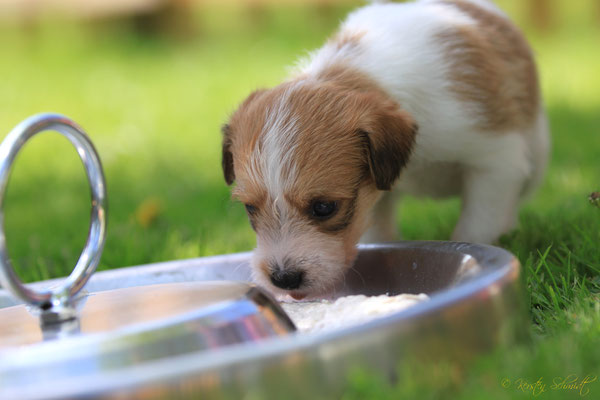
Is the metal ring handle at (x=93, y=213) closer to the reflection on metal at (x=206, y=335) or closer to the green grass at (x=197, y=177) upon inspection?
the reflection on metal at (x=206, y=335)

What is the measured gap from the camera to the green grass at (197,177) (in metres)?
1.90

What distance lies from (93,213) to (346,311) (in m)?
0.76

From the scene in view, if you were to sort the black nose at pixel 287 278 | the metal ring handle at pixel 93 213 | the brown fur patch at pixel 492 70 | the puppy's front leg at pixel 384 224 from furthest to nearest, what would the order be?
the puppy's front leg at pixel 384 224
the brown fur patch at pixel 492 70
the black nose at pixel 287 278
the metal ring handle at pixel 93 213

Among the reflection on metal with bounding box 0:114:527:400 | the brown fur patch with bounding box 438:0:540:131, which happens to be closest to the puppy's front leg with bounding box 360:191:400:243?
the brown fur patch with bounding box 438:0:540:131

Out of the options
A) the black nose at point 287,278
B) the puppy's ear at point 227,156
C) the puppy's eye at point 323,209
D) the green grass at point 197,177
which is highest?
the puppy's ear at point 227,156

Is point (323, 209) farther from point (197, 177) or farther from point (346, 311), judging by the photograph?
point (197, 177)

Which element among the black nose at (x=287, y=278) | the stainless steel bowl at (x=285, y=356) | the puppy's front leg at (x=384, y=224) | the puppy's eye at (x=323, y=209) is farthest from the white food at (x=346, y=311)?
the puppy's front leg at (x=384, y=224)

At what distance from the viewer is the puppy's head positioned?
2680 mm

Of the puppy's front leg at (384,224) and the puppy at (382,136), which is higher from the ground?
the puppy at (382,136)

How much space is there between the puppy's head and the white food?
0.19 m

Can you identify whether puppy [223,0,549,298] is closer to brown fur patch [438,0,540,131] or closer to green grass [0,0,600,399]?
brown fur patch [438,0,540,131]

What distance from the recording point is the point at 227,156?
3.17 m

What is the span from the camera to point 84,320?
78.0 inches

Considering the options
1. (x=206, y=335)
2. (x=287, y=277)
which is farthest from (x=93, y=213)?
(x=287, y=277)
